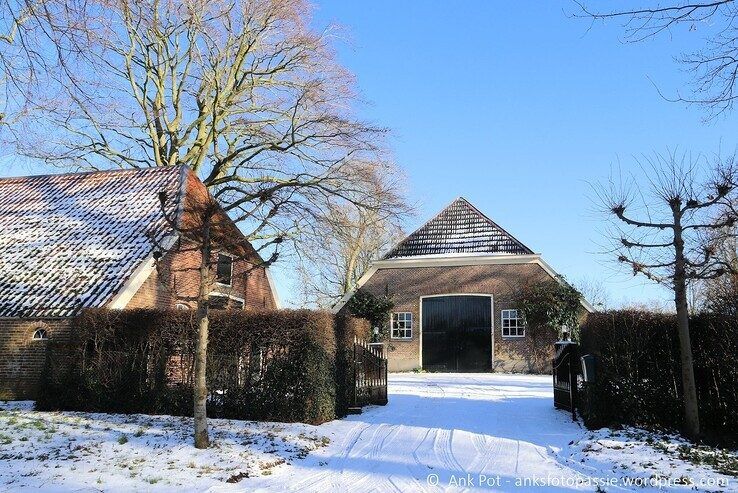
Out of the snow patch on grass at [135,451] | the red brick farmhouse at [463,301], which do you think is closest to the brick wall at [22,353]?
the snow patch on grass at [135,451]

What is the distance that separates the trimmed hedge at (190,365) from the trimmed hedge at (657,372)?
4.87m

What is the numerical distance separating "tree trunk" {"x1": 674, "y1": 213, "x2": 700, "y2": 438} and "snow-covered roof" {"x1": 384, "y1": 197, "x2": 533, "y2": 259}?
16.9 meters

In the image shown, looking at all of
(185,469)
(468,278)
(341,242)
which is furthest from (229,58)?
(185,469)

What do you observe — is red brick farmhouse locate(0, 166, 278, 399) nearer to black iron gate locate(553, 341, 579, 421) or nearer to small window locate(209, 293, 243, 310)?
small window locate(209, 293, 243, 310)

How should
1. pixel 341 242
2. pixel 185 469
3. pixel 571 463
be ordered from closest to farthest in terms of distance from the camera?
pixel 185 469, pixel 571 463, pixel 341 242

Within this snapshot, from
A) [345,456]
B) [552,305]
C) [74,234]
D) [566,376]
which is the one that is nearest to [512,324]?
[552,305]

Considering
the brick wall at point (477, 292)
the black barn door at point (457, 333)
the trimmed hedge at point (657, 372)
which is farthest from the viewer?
the black barn door at point (457, 333)

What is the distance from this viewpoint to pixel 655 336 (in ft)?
34.0

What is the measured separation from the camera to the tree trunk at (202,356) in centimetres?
855

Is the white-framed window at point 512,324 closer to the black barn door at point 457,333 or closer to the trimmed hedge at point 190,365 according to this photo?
Result: the black barn door at point 457,333

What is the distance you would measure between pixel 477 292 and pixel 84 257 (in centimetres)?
1641

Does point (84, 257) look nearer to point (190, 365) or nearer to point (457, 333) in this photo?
point (190, 365)

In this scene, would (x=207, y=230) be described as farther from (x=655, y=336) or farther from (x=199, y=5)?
(x=199, y=5)

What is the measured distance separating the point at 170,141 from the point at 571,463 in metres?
22.9
